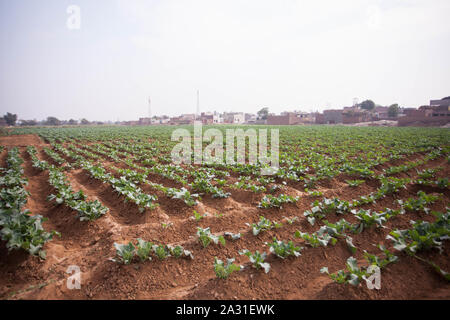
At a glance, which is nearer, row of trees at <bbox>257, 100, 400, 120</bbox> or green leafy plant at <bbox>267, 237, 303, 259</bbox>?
green leafy plant at <bbox>267, 237, 303, 259</bbox>

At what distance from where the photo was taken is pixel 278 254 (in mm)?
3250

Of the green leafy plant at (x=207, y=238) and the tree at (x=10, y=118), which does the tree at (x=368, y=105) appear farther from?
the tree at (x=10, y=118)

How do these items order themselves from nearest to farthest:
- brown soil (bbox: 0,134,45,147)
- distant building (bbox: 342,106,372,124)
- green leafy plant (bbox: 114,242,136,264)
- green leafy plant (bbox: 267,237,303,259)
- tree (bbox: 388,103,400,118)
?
green leafy plant (bbox: 114,242,136,264), green leafy plant (bbox: 267,237,303,259), brown soil (bbox: 0,134,45,147), distant building (bbox: 342,106,372,124), tree (bbox: 388,103,400,118)

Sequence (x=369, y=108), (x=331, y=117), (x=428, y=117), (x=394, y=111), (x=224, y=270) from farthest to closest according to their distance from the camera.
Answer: (x=369, y=108) → (x=394, y=111) → (x=331, y=117) → (x=428, y=117) → (x=224, y=270)

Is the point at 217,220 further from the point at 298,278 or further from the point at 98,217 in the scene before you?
the point at 98,217

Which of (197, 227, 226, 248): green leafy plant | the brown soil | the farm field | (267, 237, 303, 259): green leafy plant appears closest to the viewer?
the farm field

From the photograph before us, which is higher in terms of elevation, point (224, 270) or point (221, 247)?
point (224, 270)

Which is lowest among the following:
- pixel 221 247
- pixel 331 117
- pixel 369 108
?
pixel 221 247

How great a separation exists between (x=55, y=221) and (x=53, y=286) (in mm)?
2698

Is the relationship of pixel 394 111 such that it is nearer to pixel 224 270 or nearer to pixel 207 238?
pixel 207 238

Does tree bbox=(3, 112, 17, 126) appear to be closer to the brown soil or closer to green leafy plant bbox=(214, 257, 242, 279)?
the brown soil

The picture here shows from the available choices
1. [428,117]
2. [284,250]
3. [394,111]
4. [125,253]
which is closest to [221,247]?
[284,250]

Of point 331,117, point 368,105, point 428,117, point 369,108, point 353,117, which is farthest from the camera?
point 369,108

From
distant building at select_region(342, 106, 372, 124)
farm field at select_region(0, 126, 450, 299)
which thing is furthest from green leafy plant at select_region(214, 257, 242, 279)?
distant building at select_region(342, 106, 372, 124)
